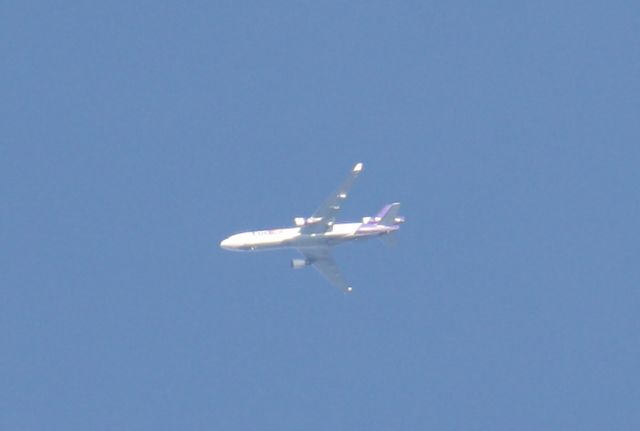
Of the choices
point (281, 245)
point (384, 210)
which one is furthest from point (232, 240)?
point (384, 210)

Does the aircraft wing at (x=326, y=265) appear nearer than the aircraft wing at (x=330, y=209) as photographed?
No

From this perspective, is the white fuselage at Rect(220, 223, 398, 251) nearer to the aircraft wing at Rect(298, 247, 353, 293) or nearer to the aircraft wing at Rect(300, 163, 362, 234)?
the aircraft wing at Rect(300, 163, 362, 234)

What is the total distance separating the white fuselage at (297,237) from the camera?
150 meters

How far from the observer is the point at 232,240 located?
5915 inches

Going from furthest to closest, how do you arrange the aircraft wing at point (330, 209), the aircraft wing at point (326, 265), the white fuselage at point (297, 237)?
the aircraft wing at point (326, 265) → the white fuselage at point (297, 237) → the aircraft wing at point (330, 209)

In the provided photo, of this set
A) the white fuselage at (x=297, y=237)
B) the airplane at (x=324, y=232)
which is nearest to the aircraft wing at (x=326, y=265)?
the airplane at (x=324, y=232)

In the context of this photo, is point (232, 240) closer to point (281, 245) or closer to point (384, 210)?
point (281, 245)

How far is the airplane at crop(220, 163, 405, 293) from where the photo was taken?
492 ft

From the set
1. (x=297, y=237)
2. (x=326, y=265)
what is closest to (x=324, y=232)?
(x=297, y=237)

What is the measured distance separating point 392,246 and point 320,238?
679cm

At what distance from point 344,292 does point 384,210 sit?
9553 mm

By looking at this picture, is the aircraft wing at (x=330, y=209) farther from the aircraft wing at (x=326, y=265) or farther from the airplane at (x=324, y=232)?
the aircraft wing at (x=326, y=265)

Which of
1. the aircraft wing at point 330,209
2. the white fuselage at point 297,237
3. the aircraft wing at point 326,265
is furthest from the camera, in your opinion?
the aircraft wing at point 326,265

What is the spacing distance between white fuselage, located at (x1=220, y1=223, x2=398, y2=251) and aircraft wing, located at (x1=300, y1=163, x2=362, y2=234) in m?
0.68
